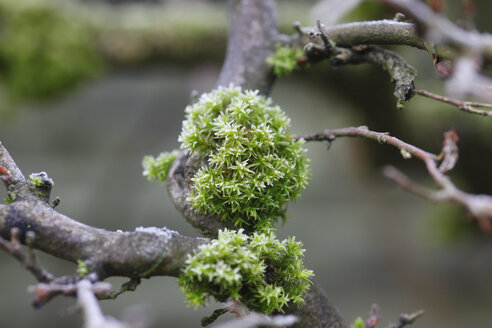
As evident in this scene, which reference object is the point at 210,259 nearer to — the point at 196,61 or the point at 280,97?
the point at 196,61

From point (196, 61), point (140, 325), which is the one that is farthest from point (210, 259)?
point (196, 61)

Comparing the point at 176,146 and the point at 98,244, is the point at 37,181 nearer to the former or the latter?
the point at 98,244

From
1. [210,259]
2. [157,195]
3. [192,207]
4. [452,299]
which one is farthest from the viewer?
[157,195]

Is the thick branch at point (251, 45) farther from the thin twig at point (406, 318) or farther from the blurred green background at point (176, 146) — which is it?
the blurred green background at point (176, 146)

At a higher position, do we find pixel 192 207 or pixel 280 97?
pixel 280 97

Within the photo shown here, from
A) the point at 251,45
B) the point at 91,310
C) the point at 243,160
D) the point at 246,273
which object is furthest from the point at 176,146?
the point at 91,310

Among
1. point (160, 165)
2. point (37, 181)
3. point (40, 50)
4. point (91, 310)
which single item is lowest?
point (91, 310)

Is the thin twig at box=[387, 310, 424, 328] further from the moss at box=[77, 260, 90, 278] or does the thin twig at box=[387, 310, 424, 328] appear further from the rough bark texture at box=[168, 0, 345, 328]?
the moss at box=[77, 260, 90, 278]
